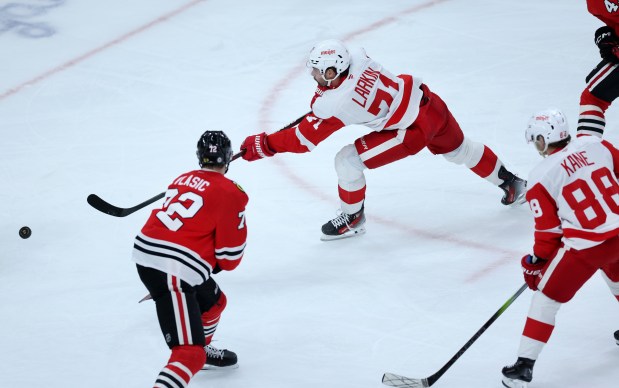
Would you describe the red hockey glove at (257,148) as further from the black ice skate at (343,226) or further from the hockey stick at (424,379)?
the hockey stick at (424,379)

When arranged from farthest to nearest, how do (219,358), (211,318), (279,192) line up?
(279,192) → (219,358) → (211,318)

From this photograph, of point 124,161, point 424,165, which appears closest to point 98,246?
point 124,161

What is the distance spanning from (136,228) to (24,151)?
1203 millimetres

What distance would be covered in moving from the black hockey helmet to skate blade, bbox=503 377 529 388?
1227 millimetres

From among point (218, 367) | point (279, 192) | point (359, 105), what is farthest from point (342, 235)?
point (218, 367)

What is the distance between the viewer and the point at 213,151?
130 inches

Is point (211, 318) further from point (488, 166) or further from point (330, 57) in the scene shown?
point (488, 166)

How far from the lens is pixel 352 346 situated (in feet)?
11.9

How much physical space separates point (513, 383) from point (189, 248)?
1191 mm

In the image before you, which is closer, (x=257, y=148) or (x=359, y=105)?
(x=359, y=105)

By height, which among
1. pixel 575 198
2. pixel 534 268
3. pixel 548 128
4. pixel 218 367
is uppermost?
pixel 548 128

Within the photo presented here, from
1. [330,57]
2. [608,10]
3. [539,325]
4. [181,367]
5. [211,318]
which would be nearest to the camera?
[181,367]

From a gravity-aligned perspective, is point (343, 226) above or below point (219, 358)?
above

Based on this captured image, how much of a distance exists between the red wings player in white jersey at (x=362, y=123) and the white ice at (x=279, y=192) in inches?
10.3
